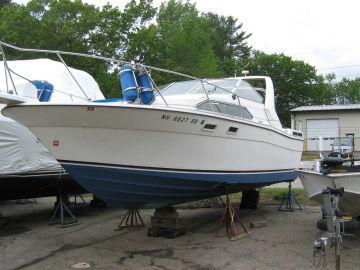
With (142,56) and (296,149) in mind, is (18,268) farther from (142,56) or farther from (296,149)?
(142,56)

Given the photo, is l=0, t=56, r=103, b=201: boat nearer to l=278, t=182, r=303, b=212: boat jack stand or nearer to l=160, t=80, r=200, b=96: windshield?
l=160, t=80, r=200, b=96: windshield

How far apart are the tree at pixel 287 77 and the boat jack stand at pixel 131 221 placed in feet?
141

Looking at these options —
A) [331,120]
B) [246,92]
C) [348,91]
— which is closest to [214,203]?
[246,92]

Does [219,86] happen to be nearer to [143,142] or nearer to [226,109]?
[226,109]

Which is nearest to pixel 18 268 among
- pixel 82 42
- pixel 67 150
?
pixel 67 150

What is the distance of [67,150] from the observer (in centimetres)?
705

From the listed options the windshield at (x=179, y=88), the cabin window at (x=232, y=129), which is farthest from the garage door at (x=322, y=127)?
the cabin window at (x=232, y=129)

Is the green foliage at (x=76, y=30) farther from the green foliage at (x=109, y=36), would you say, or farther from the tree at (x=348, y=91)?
the tree at (x=348, y=91)

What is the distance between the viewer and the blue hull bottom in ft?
23.3

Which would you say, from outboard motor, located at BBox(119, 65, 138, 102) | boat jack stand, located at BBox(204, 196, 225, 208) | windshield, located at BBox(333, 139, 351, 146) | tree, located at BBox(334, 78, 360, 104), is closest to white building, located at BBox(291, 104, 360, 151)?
boat jack stand, located at BBox(204, 196, 225, 208)

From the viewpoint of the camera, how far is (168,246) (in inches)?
301

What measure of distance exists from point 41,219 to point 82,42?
631 inches

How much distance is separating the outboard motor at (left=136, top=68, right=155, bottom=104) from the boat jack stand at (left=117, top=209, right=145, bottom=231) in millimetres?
2958

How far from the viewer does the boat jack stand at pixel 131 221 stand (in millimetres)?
9391
